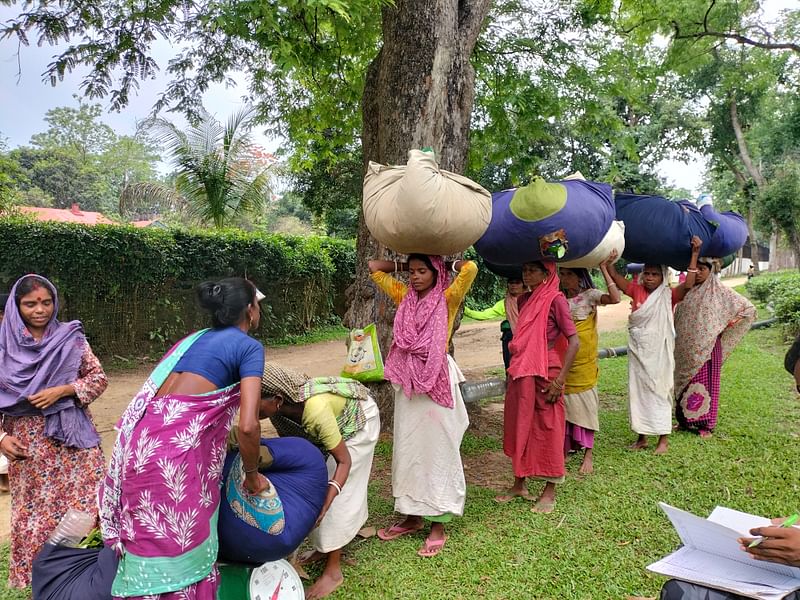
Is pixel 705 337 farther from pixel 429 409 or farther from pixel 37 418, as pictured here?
pixel 37 418

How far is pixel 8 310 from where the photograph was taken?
3.12 meters

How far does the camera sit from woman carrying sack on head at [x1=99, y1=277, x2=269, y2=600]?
6.94ft

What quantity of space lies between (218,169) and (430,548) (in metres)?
10.5

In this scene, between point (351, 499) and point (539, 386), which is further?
point (539, 386)

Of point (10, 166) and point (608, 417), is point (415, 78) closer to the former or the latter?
point (608, 417)

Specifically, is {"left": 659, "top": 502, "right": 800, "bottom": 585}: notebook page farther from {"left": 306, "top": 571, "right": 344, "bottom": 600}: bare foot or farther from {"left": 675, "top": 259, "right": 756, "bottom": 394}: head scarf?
{"left": 675, "top": 259, "right": 756, "bottom": 394}: head scarf

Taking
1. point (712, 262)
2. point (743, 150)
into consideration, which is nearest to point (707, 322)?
point (712, 262)

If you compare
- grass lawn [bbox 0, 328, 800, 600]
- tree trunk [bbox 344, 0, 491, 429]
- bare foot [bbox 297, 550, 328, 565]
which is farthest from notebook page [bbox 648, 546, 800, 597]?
tree trunk [bbox 344, 0, 491, 429]

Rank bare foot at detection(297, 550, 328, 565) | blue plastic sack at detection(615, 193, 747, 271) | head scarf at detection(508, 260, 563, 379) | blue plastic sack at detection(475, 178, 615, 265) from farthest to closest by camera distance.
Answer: blue plastic sack at detection(615, 193, 747, 271) → head scarf at detection(508, 260, 563, 379) → blue plastic sack at detection(475, 178, 615, 265) → bare foot at detection(297, 550, 328, 565)

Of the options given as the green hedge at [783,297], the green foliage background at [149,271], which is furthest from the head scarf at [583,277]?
the green foliage background at [149,271]

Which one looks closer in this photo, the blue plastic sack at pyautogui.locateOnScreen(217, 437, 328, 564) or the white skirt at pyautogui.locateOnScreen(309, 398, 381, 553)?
the blue plastic sack at pyautogui.locateOnScreen(217, 437, 328, 564)

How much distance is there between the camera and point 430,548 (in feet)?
11.2

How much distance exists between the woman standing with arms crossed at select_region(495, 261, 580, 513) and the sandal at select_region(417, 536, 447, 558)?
32.8 inches

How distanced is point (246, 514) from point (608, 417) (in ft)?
16.1
